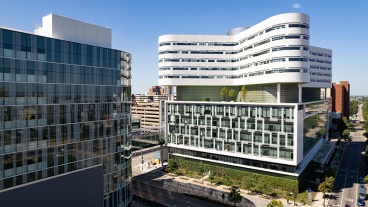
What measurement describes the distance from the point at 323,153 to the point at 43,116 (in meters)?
82.7

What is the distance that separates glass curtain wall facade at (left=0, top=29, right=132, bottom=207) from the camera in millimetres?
33781

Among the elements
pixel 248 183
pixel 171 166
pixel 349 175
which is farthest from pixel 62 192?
pixel 349 175

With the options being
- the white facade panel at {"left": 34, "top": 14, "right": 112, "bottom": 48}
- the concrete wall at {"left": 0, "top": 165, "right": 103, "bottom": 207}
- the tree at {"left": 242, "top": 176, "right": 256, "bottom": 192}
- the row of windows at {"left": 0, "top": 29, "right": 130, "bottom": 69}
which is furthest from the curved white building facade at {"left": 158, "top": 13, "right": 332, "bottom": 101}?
the concrete wall at {"left": 0, "top": 165, "right": 103, "bottom": 207}

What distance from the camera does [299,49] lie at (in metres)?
68.2

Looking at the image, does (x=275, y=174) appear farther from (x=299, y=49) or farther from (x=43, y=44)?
(x=43, y=44)

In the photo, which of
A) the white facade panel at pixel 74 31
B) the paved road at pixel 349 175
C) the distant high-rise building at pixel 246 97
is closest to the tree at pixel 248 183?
Result: the distant high-rise building at pixel 246 97

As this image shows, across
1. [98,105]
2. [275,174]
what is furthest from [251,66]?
[98,105]

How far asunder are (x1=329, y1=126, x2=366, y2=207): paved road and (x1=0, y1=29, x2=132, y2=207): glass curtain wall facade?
49.2 m

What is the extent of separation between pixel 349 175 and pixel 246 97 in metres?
38.3

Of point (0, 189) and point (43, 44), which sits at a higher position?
point (43, 44)

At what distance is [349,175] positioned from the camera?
76.7 m

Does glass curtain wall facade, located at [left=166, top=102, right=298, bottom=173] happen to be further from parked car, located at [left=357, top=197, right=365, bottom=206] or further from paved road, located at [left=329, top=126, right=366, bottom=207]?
parked car, located at [left=357, top=197, right=365, bottom=206]

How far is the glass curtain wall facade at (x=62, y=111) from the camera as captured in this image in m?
33.8

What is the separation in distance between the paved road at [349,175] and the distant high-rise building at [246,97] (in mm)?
9702
